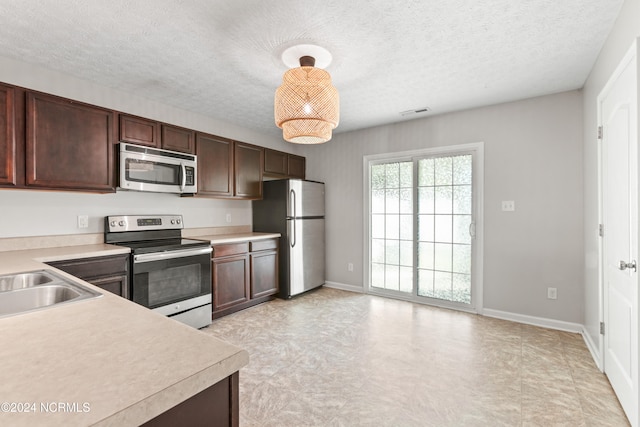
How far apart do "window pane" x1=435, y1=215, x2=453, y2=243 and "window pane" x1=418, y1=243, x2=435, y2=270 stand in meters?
0.15

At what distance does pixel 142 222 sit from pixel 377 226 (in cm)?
296

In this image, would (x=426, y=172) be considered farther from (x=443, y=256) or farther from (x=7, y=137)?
(x=7, y=137)

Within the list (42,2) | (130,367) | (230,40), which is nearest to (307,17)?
(230,40)

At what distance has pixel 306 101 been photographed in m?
2.20

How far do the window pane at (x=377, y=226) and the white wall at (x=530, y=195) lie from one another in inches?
46.6

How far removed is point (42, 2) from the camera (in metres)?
1.82

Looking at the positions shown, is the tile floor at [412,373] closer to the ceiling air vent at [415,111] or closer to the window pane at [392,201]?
the window pane at [392,201]

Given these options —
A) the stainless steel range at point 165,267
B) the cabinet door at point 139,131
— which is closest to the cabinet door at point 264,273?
the stainless steel range at point 165,267

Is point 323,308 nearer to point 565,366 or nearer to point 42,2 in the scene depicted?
point 565,366

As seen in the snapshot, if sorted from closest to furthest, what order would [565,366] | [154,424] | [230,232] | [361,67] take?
[154,424]
[565,366]
[361,67]
[230,232]

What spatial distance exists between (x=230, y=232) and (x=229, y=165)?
96 cm

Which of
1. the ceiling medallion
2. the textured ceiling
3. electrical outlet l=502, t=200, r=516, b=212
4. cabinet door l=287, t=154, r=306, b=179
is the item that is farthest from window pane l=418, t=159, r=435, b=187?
the ceiling medallion

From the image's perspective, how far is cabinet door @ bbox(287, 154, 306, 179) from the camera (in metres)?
4.94

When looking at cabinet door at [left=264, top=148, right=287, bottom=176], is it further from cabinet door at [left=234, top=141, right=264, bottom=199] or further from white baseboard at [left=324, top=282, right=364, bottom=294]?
white baseboard at [left=324, top=282, right=364, bottom=294]
